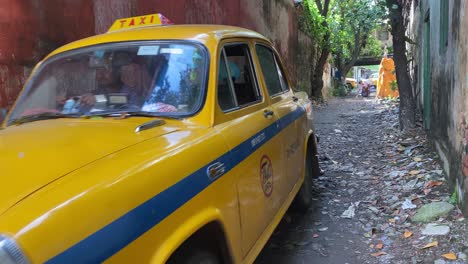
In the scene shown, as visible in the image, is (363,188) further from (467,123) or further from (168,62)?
(168,62)

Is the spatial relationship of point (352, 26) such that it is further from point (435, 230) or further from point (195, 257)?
point (195, 257)

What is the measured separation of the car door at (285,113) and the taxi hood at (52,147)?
4.94ft

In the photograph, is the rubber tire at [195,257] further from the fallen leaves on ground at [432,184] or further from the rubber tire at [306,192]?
the fallen leaves on ground at [432,184]

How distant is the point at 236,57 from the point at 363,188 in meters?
3.17

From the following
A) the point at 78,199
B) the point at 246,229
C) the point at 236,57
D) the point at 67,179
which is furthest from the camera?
the point at 236,57

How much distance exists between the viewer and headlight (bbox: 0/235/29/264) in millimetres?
1306

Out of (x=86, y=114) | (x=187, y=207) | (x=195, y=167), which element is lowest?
(x=187, y=207)

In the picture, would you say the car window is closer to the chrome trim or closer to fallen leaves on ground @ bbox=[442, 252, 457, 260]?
the chrome trim

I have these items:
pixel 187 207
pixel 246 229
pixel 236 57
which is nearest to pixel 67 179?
pixel 187 207

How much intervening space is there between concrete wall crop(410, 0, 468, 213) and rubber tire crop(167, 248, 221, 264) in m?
2.79

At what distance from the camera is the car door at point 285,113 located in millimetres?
3748

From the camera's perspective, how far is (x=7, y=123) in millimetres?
2924

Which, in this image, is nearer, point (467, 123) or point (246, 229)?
point (246, 229)

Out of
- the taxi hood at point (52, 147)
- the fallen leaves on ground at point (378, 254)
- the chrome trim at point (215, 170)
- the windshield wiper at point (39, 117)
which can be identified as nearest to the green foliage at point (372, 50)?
the fallen leaves on ground at point (378, 254)
